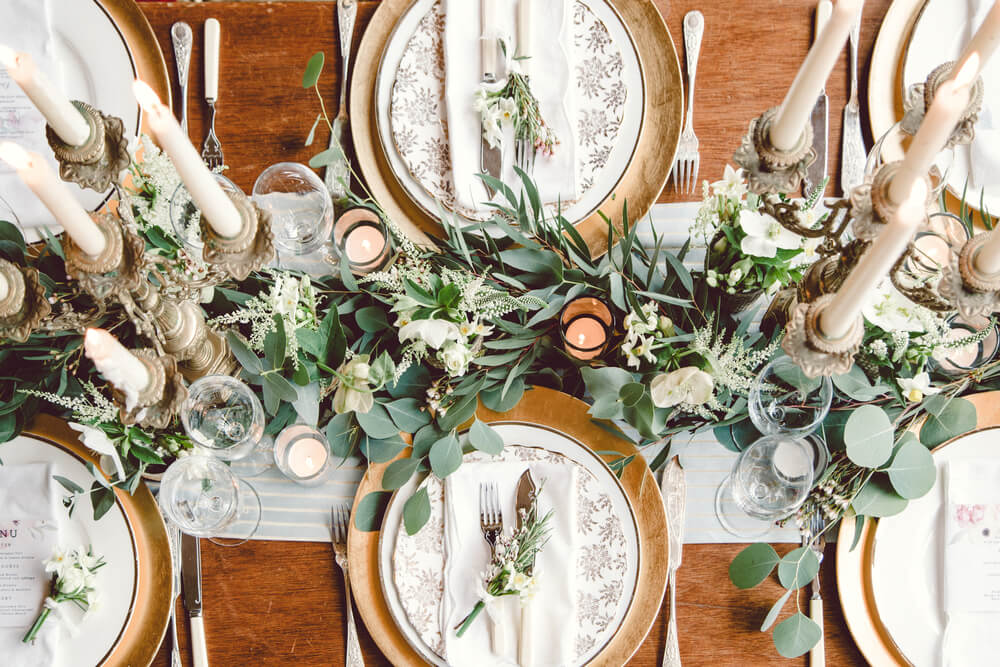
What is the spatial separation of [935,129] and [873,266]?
0.14 metres

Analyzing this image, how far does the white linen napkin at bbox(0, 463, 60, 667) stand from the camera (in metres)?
1.09

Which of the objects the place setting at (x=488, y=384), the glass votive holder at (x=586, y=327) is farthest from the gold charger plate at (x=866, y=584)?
the glass votive holder at (x=586, y=327)

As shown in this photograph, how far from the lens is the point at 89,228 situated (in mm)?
688

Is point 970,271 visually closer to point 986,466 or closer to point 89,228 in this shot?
point 986,466

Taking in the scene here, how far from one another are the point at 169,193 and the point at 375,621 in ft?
2.53

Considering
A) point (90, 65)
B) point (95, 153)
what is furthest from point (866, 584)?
point (90, 65)

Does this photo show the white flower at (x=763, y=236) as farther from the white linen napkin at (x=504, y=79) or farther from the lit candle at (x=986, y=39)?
the white linen napkin at (x=504, y=79)

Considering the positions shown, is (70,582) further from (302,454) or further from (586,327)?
(586,327)

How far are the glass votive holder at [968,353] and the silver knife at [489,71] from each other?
794mm

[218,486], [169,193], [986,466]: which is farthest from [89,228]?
[986,466]

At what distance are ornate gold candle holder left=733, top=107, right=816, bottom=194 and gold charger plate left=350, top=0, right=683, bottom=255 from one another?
1.30ft

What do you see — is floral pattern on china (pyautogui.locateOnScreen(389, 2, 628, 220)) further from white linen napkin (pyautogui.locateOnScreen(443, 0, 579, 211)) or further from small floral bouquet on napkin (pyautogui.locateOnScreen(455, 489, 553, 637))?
small floral bouquet on napkin (pyautogui.locateOnScreen(455, 489, 553, 637))

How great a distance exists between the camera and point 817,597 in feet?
3.53

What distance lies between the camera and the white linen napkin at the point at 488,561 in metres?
1.05
